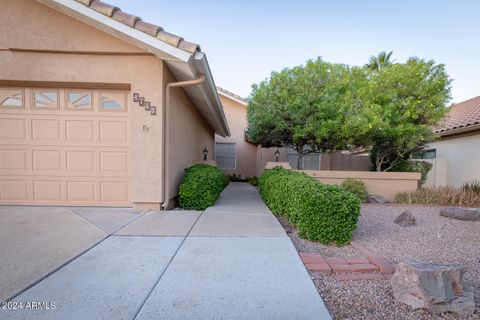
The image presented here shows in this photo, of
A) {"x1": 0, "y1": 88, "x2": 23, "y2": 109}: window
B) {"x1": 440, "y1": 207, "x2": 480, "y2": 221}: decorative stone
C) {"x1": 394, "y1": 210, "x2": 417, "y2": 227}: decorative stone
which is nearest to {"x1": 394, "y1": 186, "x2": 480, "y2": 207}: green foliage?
{"x1": 440, "y1": 207, "x2": 480, "y2": 221}: decorative stone

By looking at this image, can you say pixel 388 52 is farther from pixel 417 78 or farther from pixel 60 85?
pixel 60 85

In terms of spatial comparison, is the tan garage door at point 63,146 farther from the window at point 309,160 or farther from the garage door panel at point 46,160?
the window at point 309,160

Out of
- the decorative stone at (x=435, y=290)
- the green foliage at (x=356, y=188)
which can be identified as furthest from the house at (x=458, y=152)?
the decorative stone at (x=435, y=290)

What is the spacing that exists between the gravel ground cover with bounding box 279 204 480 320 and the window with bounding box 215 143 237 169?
34.1 ft

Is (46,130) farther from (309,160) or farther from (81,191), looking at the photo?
(309,160)

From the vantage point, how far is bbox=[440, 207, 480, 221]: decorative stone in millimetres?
5488

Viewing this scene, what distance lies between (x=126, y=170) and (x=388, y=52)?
2864 centimetres

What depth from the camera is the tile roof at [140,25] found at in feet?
14.0

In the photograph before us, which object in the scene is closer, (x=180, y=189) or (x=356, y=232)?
(x=356, y=232)

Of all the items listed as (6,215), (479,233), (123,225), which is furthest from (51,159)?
(479,233)

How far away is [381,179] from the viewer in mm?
8516

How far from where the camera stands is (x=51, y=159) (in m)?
5.39

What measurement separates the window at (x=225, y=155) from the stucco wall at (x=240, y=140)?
271mm

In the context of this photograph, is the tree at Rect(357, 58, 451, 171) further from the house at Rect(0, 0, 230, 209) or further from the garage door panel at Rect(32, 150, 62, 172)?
the garage door panel at Rect(32, 150, 62, 172)
